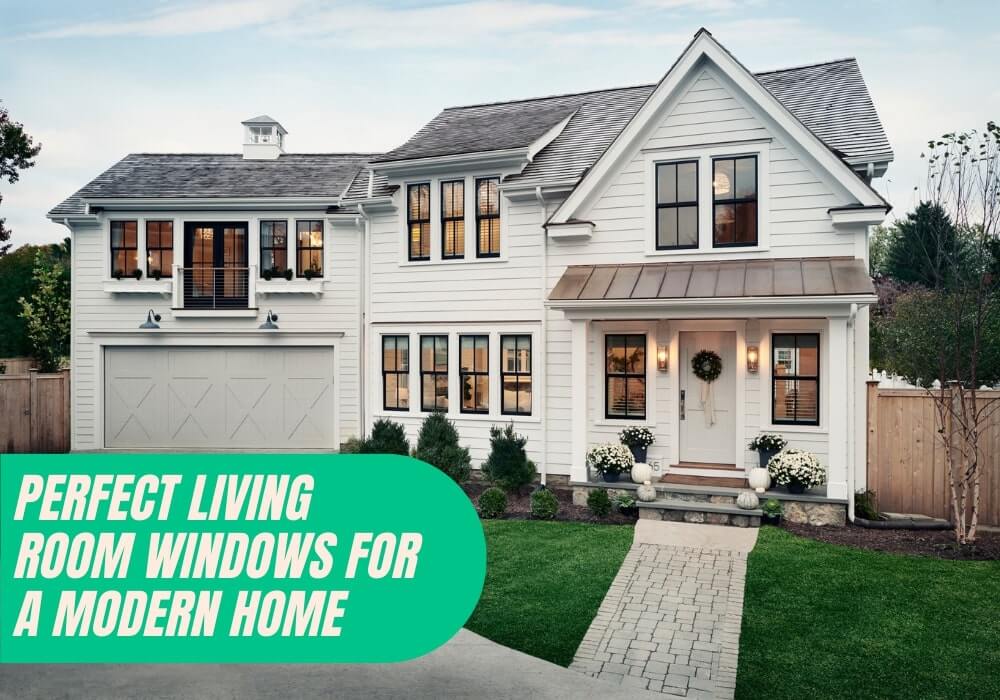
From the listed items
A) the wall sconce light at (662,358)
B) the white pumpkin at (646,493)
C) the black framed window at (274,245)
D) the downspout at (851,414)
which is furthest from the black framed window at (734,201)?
the black framed window at (274,245)

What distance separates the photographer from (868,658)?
251 inches

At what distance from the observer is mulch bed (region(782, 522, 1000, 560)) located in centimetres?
945

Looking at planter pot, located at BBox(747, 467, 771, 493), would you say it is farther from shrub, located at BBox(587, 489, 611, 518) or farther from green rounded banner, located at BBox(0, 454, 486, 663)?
green rounded banner, located at BBox(0, 454, 486, 663)

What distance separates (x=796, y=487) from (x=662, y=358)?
10.2 feet

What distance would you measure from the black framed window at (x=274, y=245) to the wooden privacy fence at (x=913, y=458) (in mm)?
12743

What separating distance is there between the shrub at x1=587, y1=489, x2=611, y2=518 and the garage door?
7596mm

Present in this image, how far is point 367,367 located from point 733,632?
10.5 meters

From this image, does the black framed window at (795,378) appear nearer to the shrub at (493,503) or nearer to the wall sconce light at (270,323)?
the shrub at (493,503)

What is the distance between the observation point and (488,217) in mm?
14484

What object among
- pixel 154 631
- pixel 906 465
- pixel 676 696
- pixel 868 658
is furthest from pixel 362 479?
pixel 906 465

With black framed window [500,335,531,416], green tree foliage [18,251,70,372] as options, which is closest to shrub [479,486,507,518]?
black framed window [500,335,531,416]

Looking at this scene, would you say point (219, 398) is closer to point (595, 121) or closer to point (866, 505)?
point (595, 121)

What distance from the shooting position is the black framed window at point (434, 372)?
14930mm

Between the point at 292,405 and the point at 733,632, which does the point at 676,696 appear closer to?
the point at 733,632
